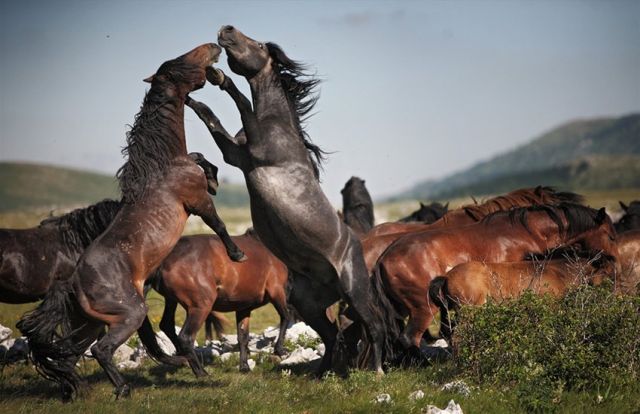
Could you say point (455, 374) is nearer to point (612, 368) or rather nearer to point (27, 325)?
point (612, 368)

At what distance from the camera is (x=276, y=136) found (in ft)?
30.5

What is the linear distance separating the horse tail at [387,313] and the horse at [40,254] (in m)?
3.60

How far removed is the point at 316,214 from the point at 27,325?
335 centimetres

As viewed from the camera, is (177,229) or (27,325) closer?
(27,325)

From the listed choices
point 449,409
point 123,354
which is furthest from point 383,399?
point 123,354

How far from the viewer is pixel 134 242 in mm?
8664

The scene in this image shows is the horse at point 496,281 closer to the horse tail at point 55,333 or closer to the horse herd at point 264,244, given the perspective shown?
the horse herd at point 264,244

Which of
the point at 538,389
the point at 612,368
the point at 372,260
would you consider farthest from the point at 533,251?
the point at 538,389

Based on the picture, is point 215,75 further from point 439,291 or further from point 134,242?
point 439,291

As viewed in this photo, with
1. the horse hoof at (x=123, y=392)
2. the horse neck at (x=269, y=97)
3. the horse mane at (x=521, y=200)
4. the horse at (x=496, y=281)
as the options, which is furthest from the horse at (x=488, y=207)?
the horse hoof at (x=123, y=392)

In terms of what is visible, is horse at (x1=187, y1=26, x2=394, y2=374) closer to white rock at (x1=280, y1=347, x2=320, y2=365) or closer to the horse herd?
the horse herd

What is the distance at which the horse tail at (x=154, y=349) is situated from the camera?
9352 millimetres

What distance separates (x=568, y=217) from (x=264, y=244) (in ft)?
14.0

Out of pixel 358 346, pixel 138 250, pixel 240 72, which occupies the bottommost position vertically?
pixel 358 346
